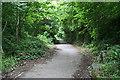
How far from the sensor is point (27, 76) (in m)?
4.33

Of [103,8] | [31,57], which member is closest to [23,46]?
[31,57]

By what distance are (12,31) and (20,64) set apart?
3805mm

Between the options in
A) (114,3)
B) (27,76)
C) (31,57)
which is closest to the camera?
(27,76)

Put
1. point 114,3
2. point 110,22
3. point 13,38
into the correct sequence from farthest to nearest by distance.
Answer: point 13,38 < point 110,22 < point 114,3

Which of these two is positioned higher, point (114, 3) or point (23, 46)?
point (114, 3)

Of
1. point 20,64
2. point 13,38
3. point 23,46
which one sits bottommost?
point 20,64

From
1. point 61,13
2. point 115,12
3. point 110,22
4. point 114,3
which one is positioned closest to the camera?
point 114,3

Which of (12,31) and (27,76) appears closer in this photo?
(27,76)

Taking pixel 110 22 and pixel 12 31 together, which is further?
pixel 12 31

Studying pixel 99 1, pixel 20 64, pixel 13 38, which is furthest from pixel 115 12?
pixel 13 38

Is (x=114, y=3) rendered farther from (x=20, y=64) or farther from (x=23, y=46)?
(x=23, y=46)

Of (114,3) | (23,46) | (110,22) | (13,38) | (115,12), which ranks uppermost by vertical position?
(114,3)

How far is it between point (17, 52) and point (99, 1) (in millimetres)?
6023

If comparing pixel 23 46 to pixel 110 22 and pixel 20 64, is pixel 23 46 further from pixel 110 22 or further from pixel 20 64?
pixel 110 22
